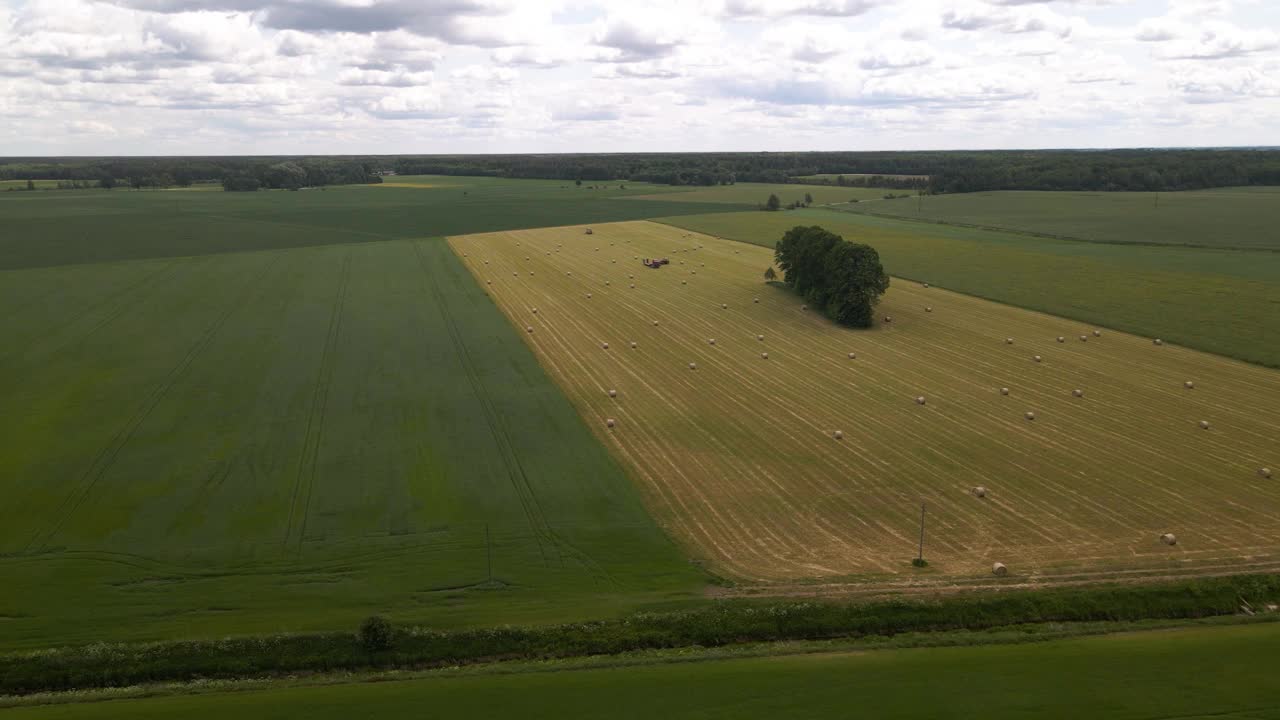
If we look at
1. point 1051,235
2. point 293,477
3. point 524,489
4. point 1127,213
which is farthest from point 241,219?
point 1127,213

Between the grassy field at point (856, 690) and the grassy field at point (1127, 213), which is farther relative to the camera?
the grassy field at point (1127, 213)

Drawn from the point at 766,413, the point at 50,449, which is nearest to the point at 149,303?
the point at 50,449

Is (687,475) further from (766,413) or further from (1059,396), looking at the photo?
(1059,396)

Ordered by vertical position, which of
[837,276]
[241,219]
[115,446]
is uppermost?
[241,219]

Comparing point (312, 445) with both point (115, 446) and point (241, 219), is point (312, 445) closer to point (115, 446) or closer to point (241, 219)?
point (115, 446)

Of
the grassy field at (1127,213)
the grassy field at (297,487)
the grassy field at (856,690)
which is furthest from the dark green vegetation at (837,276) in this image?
the grassy field at (1127,213)

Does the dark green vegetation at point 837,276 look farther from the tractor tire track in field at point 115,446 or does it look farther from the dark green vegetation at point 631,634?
the tractor tire track in field at point 115,446

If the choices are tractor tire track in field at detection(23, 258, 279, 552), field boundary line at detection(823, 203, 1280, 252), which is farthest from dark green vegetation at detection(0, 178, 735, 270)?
tractor tire track in field at detection(23, 258, 279, 552)

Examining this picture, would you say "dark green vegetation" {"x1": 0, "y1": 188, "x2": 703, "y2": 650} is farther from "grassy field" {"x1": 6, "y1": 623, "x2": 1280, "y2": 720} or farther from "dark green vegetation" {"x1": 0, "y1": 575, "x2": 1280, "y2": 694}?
"grassy field" {"x1": 6, "y1": 623, "x2": 1280, "y2": 720}
